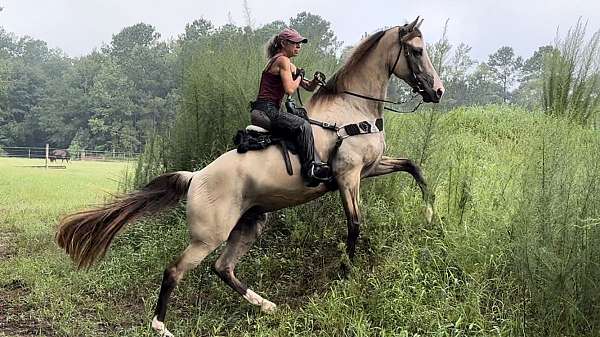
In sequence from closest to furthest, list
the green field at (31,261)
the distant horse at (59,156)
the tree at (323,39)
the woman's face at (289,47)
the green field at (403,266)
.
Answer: the green field at (403,266) → the woman's face at (289,47) → the green field at (31,261) → the tree at (323,39) → the distant horse at (59,156)

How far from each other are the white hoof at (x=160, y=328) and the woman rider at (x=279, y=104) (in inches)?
61.5

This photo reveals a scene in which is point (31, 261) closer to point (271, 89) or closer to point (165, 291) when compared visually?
point (165, 291)

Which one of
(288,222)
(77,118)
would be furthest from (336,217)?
(77,118)

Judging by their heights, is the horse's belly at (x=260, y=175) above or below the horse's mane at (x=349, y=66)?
below

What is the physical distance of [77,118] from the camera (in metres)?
A: 50.5

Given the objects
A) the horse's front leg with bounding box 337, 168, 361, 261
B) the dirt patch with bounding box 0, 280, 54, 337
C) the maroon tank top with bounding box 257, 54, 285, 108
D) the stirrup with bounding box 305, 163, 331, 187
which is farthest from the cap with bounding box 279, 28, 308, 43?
the dirt patch with bounding box 0, 280, 54, 337

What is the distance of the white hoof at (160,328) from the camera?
14.4 ft

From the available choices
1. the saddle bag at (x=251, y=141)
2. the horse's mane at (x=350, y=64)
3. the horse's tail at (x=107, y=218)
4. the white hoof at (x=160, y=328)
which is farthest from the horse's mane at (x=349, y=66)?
the white hoof at (x=160, y=328)

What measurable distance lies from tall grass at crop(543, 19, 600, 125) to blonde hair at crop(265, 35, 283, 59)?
3.17 m

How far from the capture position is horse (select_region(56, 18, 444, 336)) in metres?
4.46

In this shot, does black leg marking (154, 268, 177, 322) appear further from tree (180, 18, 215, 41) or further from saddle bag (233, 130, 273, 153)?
tree (180, 18, 215, 41)

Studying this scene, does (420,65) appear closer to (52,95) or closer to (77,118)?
(77,118)

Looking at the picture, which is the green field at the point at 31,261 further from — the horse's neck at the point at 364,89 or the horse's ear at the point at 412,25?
the horse's ear at the point at 412,25

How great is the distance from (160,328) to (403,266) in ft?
6.41
